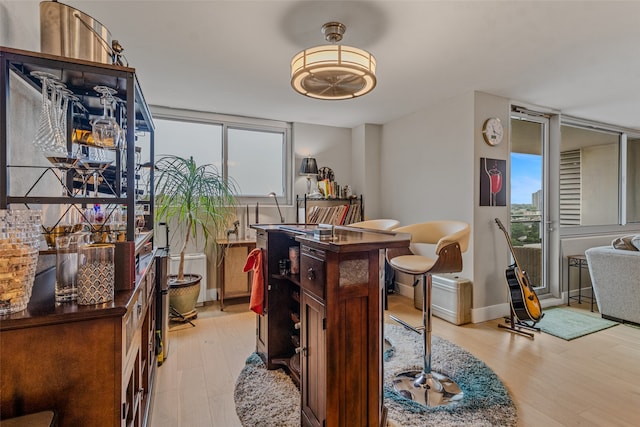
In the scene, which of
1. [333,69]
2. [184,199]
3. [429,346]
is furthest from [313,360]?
[184,199]

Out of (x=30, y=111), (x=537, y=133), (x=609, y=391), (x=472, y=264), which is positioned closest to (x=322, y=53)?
(x=30, y=111)

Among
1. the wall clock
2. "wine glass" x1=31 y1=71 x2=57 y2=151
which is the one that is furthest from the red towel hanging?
the wall clock

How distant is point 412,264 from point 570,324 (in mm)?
2429

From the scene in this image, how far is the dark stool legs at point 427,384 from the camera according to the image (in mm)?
2016

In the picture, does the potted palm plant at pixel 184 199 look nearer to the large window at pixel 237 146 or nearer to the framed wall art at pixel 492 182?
the large window at pixel 237 146

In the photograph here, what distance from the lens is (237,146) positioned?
443cm

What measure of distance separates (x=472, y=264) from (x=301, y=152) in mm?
2763

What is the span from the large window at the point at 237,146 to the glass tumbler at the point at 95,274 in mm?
3079

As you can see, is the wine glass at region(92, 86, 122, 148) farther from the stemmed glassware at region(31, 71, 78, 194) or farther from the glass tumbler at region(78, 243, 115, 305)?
the glass tumbler at region(78, 243, 115, 305)

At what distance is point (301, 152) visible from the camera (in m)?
4.70

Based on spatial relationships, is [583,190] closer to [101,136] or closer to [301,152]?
[301,152]

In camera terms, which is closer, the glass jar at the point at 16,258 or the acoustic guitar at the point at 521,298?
the glass jar at the point at 16,258

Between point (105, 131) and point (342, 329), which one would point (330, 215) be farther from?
point (105, 131)

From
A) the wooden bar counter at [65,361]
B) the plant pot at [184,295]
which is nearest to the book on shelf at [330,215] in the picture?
the plant pot at [184,295]
